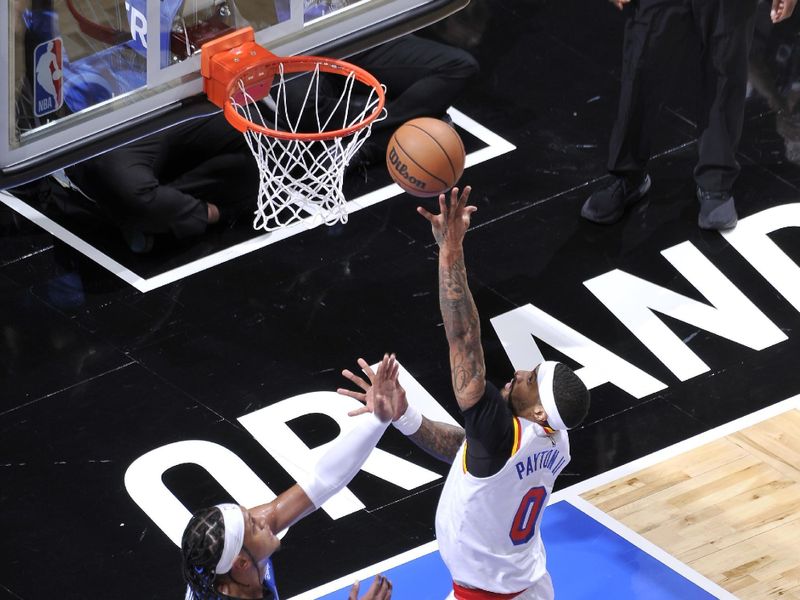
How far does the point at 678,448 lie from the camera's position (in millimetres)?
8438

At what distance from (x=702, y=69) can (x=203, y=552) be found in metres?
5.01

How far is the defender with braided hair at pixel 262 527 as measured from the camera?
19.0 feet

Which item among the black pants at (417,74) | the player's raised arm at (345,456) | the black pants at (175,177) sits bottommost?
the black pants at (175,177)

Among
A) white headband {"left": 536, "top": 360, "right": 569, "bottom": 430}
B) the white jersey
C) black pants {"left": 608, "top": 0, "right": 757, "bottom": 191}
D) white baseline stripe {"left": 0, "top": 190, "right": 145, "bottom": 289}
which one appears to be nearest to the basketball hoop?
white baseline stripe {"left": 0, "top": 190, "right": 145, "bottom": 289}

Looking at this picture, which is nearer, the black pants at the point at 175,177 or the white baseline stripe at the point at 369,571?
the white baseline stripe at the point at 369,571

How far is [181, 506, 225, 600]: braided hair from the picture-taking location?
579 centimetres

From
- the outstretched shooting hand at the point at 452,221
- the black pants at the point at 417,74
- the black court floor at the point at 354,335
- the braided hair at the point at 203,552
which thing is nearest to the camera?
the braided hair at the point at 203,552

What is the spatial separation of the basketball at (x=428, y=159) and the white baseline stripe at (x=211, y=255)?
2061 millimetres

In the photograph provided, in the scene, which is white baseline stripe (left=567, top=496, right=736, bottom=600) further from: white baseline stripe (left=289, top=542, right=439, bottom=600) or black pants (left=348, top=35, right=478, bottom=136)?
black pants (left=348, top=35, right=478, bottom=136)

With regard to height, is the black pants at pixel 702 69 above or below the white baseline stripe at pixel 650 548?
above

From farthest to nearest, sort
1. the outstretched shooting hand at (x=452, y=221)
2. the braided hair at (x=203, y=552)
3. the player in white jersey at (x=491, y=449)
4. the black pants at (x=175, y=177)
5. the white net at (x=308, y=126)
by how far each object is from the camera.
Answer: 1. the black pants at (x=175, y=177)
2. the white net at (x=308, y=126)
3. the player in white jersey at (x=491, y=449)
4. the outstretched shooting hand at (x=452, y=221)
5. the braided hair at (x=203, y=552)

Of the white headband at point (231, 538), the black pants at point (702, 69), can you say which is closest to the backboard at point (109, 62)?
the black pants at point (702, 69)

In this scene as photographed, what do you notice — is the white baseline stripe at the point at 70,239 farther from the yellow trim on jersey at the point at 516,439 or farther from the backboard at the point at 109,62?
the yellow trim on jersey at the point at 516,439

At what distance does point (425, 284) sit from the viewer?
952cm
